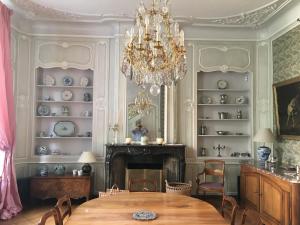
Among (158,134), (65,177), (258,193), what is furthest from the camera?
(158,134)

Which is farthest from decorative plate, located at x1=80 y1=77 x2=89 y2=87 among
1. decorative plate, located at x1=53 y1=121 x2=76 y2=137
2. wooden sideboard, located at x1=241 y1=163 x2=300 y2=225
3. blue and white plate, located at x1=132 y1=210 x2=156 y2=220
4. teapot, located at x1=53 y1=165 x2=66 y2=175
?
blue and white plate, located at x1=132 y1=210 x2=156 y2=220

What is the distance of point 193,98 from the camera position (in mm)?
5410

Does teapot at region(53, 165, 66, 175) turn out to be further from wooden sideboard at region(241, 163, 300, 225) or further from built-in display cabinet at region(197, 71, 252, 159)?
wooden sideboard at region(241, 163, 300, 225)

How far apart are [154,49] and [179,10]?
7.02 ft

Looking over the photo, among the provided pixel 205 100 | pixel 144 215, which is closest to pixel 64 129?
pixel 205 100

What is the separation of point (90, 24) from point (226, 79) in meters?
2.88

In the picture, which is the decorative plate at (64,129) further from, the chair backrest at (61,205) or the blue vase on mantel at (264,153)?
the blue vase on mantel at (264,153)

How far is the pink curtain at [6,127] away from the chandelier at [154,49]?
2.13 m

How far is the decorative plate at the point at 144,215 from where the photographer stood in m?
2.15

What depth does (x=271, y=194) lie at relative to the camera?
3.78 meters

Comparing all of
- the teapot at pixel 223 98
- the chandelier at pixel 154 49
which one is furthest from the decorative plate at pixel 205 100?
the chandelier at pixel 154 49

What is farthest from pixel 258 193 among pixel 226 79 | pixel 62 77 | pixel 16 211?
pixel 62 77

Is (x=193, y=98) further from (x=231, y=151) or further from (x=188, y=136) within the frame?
(x=231, y=151)

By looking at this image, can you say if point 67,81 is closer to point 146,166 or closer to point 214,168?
point 146,166
